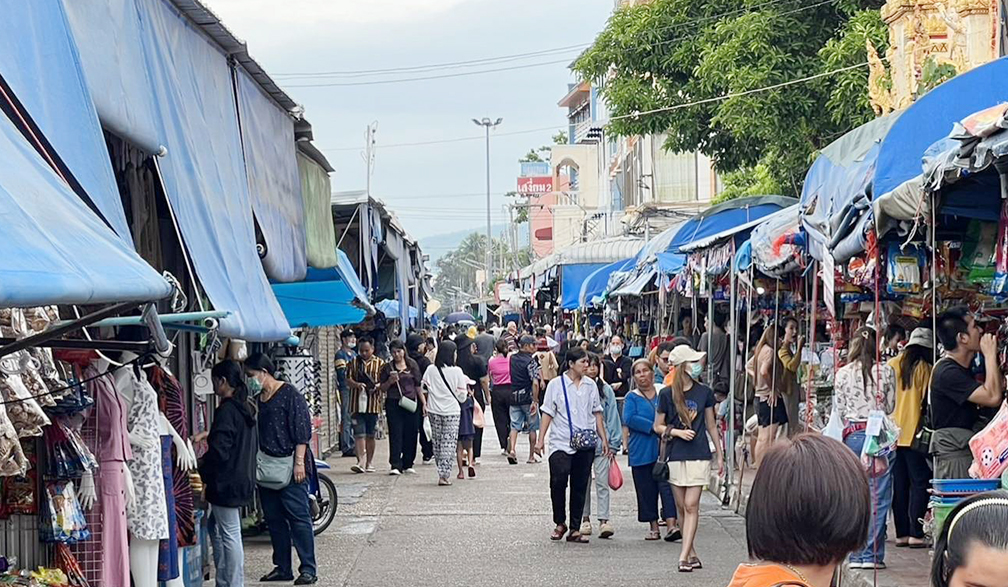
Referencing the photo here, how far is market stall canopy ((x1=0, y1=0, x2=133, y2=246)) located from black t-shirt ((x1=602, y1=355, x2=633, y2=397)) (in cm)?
1524

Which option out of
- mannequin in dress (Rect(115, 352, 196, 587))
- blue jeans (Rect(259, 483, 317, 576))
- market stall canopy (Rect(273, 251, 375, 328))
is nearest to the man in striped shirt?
market stall canopy (Rect(273, 251, 375, 328))

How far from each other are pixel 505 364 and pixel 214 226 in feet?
44.3

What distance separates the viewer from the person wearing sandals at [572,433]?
13.4 metres

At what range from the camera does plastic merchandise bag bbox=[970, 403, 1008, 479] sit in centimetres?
776

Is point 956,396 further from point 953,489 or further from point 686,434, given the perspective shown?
point 686,434

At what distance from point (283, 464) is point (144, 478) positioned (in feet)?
9.94

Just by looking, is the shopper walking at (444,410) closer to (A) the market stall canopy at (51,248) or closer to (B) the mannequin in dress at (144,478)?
(B) the mannequin in dress at (144,478)

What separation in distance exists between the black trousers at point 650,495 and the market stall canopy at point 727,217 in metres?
4.90

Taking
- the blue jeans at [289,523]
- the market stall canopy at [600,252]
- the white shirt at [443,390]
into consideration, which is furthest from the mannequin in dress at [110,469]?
the market stall canopy at [600,252]

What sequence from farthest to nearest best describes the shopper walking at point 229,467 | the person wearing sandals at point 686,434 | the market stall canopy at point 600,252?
1. the market stall canopy at point 600,252
2. the person wearing sandals at point 686,434
3. the shopper walking at point 229,467

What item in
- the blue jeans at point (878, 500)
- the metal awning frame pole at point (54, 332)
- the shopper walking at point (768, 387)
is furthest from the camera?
the shopper walking at point (768, 387)

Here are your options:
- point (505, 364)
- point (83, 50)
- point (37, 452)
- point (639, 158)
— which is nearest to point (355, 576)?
point (37, 452)

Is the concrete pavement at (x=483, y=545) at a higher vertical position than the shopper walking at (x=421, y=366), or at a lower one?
lower

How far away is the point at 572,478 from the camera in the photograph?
13.6 meters
